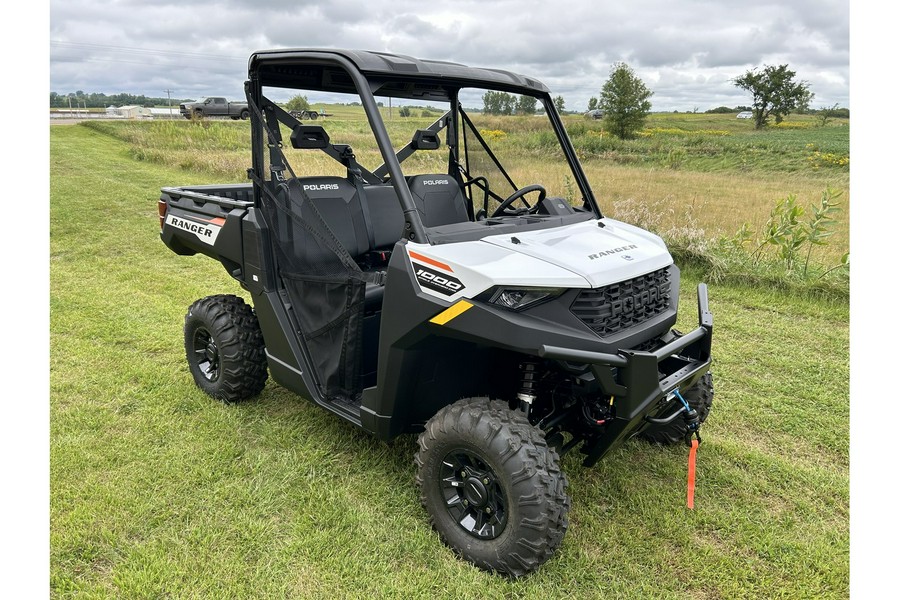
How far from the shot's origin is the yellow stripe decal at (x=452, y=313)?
95.3 inches

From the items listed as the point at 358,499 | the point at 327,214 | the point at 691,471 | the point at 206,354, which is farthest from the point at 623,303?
the point at 206,354

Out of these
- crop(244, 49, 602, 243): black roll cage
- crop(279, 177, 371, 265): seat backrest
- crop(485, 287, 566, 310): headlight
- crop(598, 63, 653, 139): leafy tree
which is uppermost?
crop(598, 63, 653, 139): leafy tree

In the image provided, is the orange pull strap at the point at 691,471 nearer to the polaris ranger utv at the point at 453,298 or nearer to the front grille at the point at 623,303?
the polaris ranger utv at the point at 453,298

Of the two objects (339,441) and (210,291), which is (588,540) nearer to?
(339,441)

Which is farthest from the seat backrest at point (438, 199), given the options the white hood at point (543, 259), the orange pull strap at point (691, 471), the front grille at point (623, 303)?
the orange pull strap at point (691, 471)

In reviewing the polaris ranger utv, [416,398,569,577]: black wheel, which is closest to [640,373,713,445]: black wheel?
the polaris ranger utv

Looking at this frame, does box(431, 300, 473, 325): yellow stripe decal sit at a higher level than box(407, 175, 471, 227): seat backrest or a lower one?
lower

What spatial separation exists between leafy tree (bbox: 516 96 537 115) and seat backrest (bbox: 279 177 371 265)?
43.0 inches

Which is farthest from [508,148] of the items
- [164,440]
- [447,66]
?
[164,440]

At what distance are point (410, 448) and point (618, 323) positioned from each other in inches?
58.4

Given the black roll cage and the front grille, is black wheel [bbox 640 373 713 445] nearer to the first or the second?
the front grille

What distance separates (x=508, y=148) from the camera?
369cm

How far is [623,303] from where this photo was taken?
2.60m

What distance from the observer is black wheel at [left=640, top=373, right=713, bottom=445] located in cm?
347
